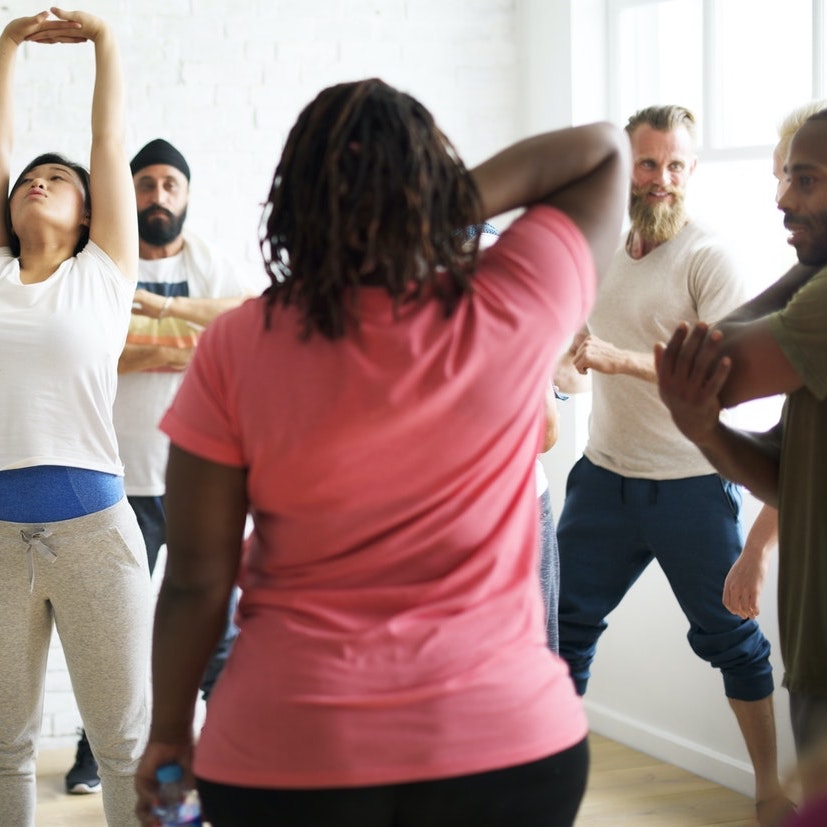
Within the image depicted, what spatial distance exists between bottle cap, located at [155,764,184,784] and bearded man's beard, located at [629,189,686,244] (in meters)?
2.29

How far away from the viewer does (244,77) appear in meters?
4.15

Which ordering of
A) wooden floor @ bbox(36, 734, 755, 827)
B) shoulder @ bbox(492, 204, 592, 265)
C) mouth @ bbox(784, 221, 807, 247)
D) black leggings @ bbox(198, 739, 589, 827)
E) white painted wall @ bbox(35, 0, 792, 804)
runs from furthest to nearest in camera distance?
white painted wall @ bbox(35, 0, 792, 804)
wooden floor @ bbox(36, 734, 755, 827)
mouth @ bbox(784, 221, 807, 247)
shoulder @ bbox(492, 204, 592, 265)
black leggings @ bbox(198, 739, 589, 827)

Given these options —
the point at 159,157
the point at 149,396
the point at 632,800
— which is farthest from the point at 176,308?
the point at 632,800

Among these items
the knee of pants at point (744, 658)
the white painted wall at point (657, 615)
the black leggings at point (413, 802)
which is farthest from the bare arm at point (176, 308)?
the black leggings at point (413, 802)

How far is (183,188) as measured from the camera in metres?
3.71

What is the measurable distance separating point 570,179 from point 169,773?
773 mm

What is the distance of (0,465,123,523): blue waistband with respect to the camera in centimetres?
237

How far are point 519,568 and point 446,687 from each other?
0.53 ft

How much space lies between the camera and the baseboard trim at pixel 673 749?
3.55 metres

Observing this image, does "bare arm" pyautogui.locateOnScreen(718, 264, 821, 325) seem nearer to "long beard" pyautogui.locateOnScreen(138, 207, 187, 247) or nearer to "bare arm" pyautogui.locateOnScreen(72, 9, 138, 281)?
"bare arm" pyautogui.locateOnScreen(72, 9, 138, 281)

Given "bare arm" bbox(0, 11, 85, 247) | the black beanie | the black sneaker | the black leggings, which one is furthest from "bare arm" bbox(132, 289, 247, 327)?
the black leggings

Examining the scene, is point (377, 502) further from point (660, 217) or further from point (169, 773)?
point (660, 217)

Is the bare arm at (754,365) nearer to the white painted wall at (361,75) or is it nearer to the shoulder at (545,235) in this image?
the shoulder at (545,235)

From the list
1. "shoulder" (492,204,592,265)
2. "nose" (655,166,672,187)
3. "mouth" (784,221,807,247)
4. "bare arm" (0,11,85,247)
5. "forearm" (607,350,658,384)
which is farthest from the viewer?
"nose" (655,166,672,187)
